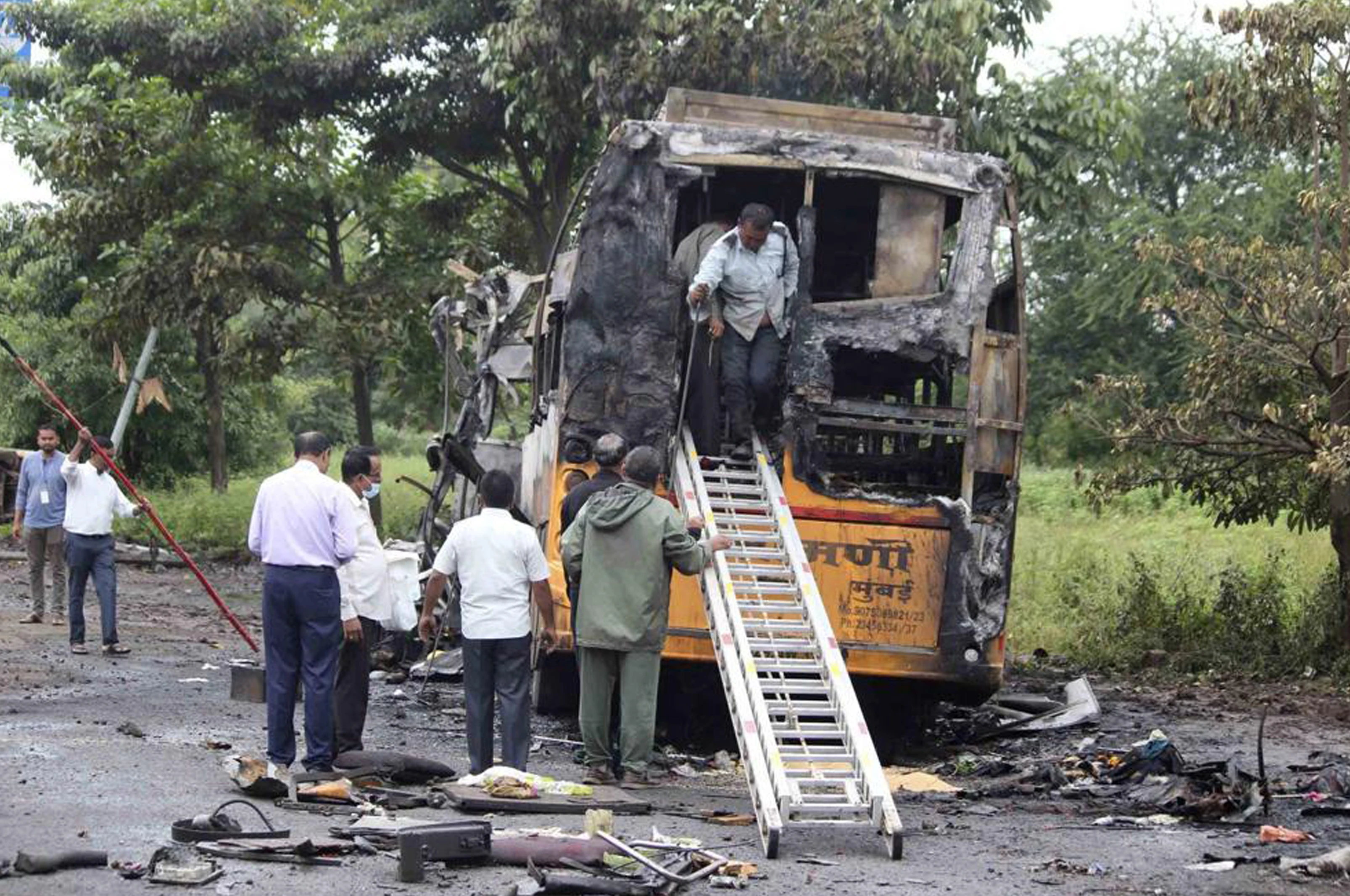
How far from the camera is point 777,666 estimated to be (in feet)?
27.9

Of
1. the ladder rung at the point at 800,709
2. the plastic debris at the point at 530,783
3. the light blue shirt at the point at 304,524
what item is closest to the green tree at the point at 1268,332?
the ladder rung at the point at 800,709

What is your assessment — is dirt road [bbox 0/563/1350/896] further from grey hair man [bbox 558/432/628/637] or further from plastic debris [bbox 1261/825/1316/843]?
grey hair man [bbox 558/432/628/637]

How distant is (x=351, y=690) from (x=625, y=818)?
176cm

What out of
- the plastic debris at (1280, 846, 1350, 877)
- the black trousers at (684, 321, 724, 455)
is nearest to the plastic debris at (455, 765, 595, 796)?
the black trousers at (684, 321, 724, 455)

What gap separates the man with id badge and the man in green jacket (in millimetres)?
7013

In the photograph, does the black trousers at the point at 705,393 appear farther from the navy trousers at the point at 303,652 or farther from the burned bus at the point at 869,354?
the navy trousers at the point at 303,652

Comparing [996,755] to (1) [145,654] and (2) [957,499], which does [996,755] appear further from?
(1) [145,654]

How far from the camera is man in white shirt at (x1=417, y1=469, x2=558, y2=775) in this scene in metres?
8.44

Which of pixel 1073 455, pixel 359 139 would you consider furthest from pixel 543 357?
pixel 1073 455

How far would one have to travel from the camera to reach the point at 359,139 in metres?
21.4

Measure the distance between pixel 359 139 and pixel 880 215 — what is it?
12244 millimetres

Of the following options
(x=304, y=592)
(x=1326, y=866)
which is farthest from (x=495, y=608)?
(x=1326, y=866)

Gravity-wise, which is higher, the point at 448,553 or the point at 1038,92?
the point at 1038,92

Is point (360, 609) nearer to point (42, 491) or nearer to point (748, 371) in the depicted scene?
point (748, 371)
